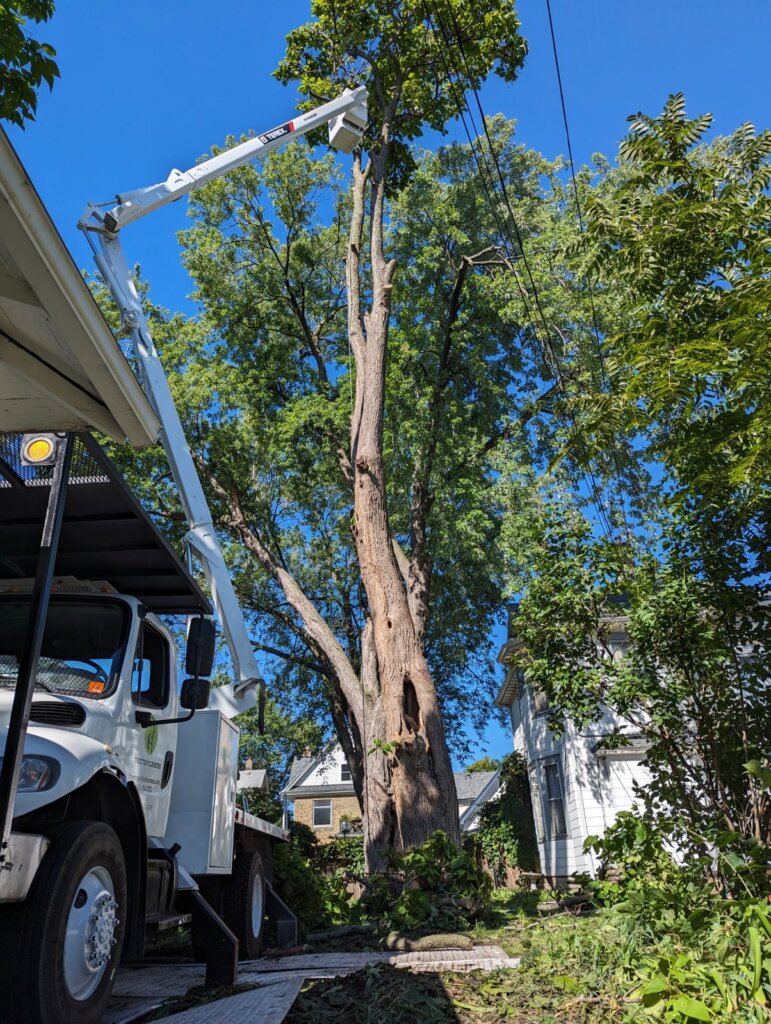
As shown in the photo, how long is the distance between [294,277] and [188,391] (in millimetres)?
4032

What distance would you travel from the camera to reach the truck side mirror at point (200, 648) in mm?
4531

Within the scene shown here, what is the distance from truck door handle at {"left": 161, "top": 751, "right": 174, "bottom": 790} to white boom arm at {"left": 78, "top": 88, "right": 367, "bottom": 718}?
153 centimetres

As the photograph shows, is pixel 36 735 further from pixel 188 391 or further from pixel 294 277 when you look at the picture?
pixel 294 277

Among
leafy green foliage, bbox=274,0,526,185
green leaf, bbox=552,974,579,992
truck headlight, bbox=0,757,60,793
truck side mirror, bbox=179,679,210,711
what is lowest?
green leaf, bbox=552,974,579,992

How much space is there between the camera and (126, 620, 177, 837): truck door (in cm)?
455

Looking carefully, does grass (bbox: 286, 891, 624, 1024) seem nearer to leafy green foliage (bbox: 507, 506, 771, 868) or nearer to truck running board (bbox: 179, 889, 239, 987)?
truck running board (bbox: 179, 889, 239, 987)

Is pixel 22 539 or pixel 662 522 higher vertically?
pixel 662 522

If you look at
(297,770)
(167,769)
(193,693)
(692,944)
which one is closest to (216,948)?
(167,769)

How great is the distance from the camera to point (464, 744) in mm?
21281

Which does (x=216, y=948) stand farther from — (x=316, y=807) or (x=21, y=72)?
(x=316, y=807)

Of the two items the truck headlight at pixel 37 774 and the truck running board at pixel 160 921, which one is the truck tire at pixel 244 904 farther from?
the truck headlight at pixel 37 774

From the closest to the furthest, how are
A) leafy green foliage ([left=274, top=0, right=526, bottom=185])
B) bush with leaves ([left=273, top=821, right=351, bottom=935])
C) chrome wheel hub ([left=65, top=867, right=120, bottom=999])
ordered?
1. chrome wheel hub ([left=65, top=867, right=120, bottom=999])
2. bush with leaves ([left=273, top=821, right=351, bottom=935])
3. leafy green foliage ([left=274, top=0, right=526, bottom=185])

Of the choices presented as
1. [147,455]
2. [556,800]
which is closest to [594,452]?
[147,455]

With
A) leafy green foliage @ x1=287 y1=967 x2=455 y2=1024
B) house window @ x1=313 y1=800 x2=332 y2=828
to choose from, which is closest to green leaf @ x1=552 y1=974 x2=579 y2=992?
leafy green foliage @ x1=287 y1=967 x2=455 y2=1024
